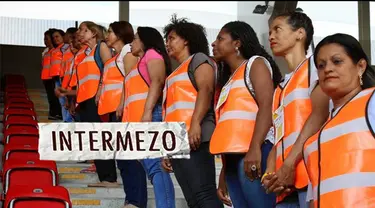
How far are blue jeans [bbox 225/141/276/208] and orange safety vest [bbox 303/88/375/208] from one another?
30.3 inches

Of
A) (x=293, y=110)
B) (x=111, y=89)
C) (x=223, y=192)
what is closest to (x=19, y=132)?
(x=111, y=89)

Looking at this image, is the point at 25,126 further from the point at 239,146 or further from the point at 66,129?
the point at 239,146

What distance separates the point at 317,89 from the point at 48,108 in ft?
22.5

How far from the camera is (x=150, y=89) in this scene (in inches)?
162

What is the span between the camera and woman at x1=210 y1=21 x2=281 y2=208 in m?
2.98

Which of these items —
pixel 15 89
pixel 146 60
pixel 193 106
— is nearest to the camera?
pixel 193 106

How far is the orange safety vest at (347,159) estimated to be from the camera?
6.80ft

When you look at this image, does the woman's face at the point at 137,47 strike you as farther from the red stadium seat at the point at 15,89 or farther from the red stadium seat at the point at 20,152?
the red stadium seat at the point at 15,89

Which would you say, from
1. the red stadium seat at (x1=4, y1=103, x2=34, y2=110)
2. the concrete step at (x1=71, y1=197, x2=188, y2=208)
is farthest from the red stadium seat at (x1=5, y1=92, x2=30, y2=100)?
the concrete step at (x1=71, y1=197, x2=188, y2=208)

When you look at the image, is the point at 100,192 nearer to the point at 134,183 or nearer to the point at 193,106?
the point at 134,183

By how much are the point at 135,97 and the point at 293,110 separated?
1812mm

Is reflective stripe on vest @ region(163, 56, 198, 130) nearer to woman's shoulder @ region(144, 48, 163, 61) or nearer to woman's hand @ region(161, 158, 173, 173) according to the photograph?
woman's hand @ region(161, 158, 173, 173)

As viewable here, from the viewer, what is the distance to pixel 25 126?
634 cm

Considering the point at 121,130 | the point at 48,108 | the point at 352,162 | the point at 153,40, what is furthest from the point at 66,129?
the point at 48,108
